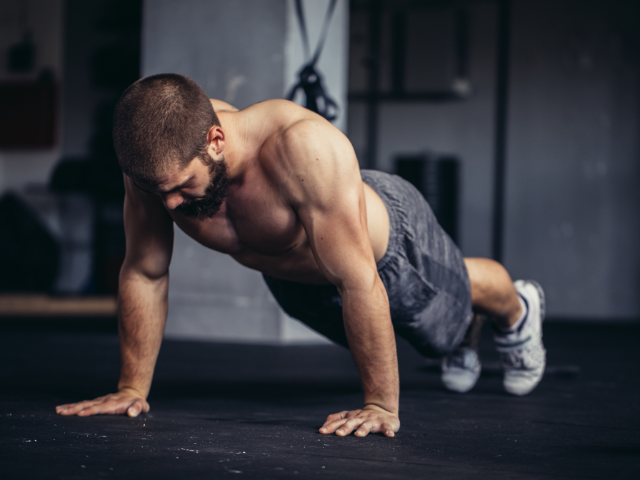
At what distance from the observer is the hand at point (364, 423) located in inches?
51.6

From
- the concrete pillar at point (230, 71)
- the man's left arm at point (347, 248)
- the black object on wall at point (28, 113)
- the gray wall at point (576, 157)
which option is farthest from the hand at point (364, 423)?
the black object on wall at point (28, 113)

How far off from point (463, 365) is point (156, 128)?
1.18 meters

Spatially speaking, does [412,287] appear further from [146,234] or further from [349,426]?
[146,234]

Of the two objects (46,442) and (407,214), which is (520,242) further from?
(46,442)

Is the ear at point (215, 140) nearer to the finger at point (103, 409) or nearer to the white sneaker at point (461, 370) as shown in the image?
the finger at point (103, 409)

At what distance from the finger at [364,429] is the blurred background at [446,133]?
12.0ft

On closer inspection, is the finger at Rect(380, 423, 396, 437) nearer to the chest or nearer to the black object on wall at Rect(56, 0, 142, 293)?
the chest

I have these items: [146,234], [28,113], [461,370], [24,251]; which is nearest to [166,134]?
[146,234]

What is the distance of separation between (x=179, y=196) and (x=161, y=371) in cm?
113

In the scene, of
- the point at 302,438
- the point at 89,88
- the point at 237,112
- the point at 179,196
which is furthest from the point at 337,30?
the point at 89,88

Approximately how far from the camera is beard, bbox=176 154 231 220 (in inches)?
53.4

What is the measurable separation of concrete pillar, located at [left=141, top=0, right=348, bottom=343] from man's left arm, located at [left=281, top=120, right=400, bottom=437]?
1917mm

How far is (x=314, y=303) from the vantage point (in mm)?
1703

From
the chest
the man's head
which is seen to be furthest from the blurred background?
the man's head
